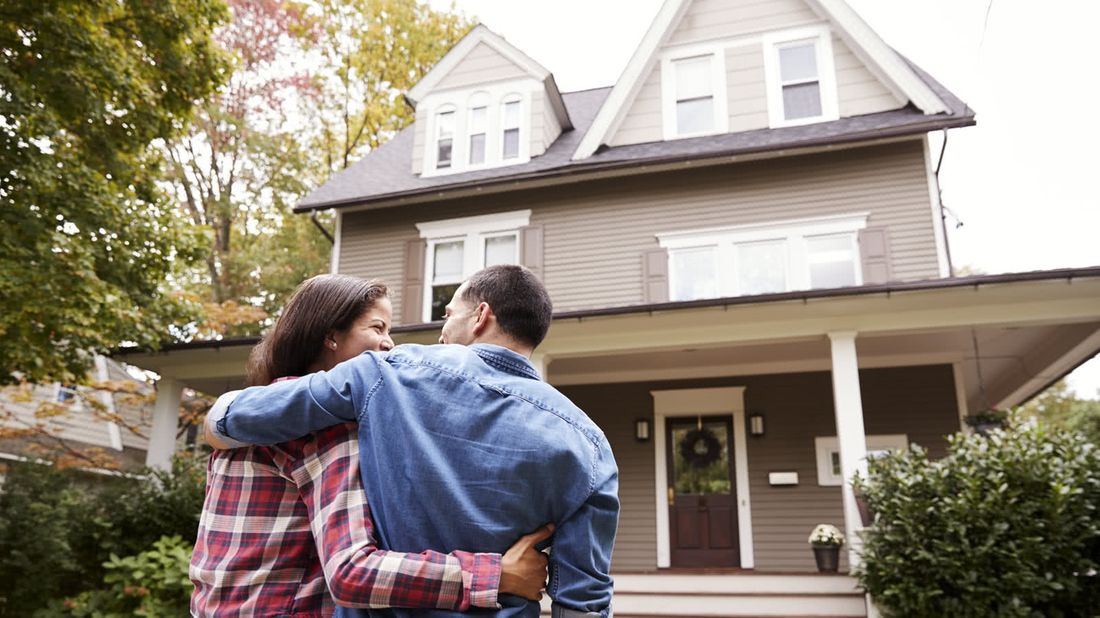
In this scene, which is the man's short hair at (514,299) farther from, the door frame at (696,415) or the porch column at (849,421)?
the door frame at (696,415)

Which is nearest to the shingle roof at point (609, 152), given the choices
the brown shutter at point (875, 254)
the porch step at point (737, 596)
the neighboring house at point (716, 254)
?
the neighboring house at point (716, 254)

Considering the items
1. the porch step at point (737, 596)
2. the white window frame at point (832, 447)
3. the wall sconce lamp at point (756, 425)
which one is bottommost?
the porch step at point (737, 596)

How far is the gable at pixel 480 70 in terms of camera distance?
12516 millimetres

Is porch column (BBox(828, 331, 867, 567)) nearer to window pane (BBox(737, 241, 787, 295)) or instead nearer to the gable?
window pane (BBox(737, 241, 787, 295))

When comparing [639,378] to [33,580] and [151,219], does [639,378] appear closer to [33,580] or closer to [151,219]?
[151,219]

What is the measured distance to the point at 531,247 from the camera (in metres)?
11.3

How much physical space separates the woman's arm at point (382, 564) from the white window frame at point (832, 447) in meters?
9.21

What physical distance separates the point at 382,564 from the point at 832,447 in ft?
31.5

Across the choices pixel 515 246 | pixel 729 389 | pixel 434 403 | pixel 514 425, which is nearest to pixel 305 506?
pixel 434 403

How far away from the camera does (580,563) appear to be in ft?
4.70

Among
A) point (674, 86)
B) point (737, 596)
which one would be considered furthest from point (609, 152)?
point (737, 596)

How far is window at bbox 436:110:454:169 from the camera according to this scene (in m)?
12.5

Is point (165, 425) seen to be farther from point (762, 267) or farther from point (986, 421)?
point (986, 421)

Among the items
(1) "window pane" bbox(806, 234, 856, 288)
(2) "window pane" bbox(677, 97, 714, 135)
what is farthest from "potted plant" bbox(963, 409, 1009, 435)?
(2) "window pane" bbox(677, 97, 714, 135)
